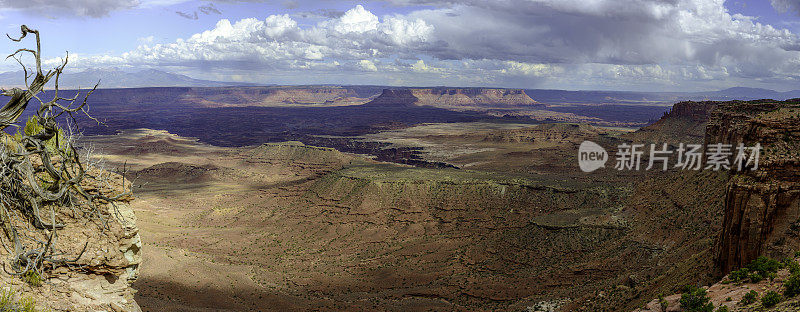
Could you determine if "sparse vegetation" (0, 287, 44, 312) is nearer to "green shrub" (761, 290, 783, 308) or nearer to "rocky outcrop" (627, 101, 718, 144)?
"green shrub" (761, 290, 783, 308)

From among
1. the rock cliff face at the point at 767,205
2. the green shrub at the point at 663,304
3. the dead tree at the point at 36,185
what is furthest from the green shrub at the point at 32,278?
the rock cliff face at the point at 767,205

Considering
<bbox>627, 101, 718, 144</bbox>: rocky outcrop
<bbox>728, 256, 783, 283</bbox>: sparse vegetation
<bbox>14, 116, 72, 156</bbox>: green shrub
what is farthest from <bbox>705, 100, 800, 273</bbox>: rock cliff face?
<bbox>627, 101, 718, 144</bbox>: rocky outcrop

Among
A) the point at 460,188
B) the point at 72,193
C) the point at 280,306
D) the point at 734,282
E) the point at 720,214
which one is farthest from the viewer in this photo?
the point at 460,188

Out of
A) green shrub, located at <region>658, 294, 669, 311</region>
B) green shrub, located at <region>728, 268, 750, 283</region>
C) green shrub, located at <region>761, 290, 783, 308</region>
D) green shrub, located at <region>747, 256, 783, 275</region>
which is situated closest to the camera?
A: green shrub, located at <region>761, 290, 783, 308</region>

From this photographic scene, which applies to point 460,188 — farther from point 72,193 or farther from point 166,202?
point 72,193

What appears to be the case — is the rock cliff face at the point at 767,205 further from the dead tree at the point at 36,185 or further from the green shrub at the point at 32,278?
the green shrub at the point at 32,278

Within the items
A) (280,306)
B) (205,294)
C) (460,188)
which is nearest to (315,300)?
(280,306)
